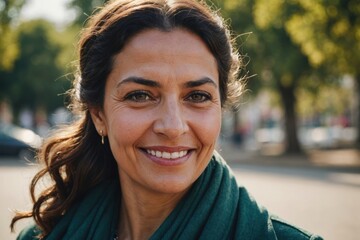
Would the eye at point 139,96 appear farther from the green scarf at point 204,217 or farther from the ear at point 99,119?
the green scarf at point 204,217

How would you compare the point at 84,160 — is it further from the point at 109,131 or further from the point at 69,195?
the point at 109,131

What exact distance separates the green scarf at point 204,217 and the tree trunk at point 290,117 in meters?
20.9

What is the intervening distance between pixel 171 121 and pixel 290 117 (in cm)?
2174

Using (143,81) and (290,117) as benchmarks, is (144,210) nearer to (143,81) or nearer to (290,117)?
(143,81)

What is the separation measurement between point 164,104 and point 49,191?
1.09 m

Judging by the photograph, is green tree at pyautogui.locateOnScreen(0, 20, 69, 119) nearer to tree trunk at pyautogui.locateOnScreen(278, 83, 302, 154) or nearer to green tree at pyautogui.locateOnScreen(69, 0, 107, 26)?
green tree at pyautogui.locateOnScreen(69, 0, 107, 26)

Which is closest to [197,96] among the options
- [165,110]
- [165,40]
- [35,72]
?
[165,110]

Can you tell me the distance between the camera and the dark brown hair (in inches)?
93.7

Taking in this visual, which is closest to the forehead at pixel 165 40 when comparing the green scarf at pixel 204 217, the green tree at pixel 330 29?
the green scarf at pixel 204 217

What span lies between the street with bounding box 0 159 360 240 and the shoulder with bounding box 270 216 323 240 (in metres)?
4.15

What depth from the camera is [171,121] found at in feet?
7.32

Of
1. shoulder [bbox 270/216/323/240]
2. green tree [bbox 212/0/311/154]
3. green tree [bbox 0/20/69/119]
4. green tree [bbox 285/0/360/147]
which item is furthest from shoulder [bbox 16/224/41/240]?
green tree [bbox 0/20/69/119]

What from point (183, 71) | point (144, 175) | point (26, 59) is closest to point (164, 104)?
point (183, 71)

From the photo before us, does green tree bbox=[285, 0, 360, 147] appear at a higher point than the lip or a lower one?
higher
